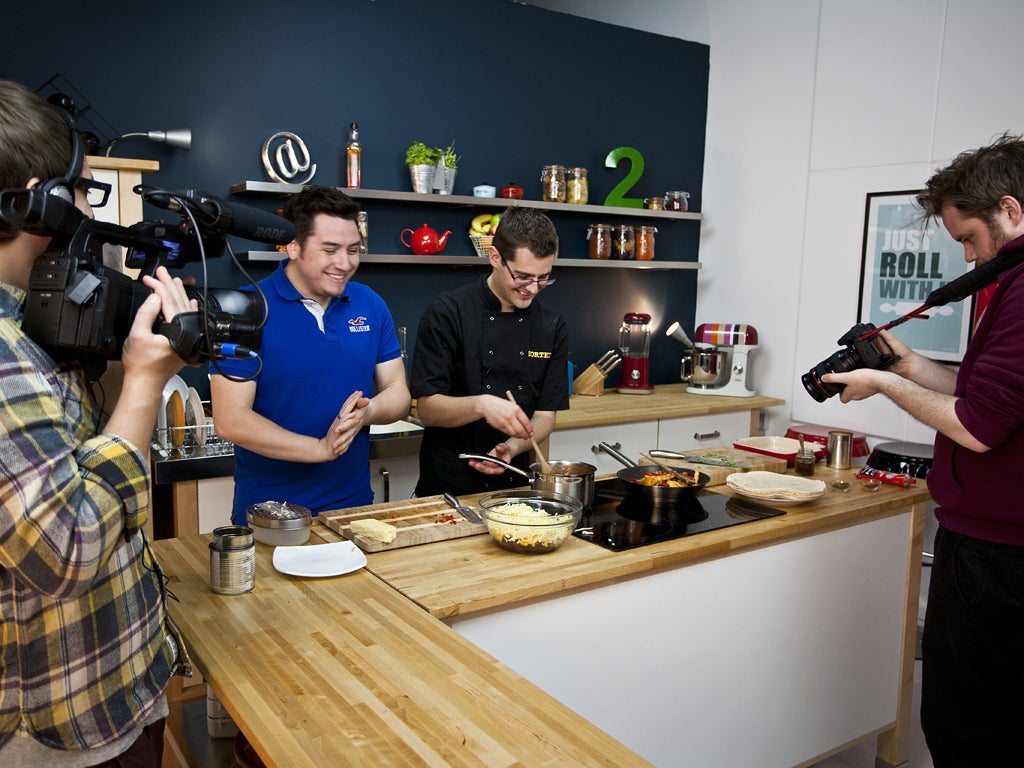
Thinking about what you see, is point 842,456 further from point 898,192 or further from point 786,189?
point 786,189

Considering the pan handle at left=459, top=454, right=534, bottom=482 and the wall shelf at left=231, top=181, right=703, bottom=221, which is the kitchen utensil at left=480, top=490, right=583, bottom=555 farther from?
the wall shelf at left=231, top=181, right=703, bottom=221

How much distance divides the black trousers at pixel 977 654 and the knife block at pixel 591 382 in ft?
7.62

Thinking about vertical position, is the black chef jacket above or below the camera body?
below

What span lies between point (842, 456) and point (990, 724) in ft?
3.24

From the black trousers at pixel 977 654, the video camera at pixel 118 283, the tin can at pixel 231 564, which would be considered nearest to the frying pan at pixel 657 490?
the black trousers at pixel 977 654

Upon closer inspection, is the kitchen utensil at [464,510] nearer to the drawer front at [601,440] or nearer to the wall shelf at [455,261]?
the drawer front at [601,440]

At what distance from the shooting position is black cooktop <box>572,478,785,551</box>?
2051 mm

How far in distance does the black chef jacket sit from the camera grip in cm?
149

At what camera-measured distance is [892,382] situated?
213 centimetres

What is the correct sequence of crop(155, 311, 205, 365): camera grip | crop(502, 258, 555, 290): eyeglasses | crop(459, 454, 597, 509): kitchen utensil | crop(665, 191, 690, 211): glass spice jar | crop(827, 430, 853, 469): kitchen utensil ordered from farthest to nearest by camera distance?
1. crop(665, 191, 690, 211): glass spice jar
2. crop(827, 430, 853, 469): kitchen utensil
3. crop(502, 258, 555, 290): eyeglasses
4. crop(459, 454, 597, 509): kitchen utensil
5. crop(155, 311, 205, 365): camera grip

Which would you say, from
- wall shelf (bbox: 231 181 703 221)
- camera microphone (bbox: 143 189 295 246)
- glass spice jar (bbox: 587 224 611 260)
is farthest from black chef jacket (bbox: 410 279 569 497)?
glass spice jar (bbox: 587 224 611 260)

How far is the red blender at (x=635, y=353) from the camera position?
178 inches

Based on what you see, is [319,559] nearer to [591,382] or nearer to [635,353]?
[591,382]

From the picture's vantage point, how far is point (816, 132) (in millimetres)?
4309
